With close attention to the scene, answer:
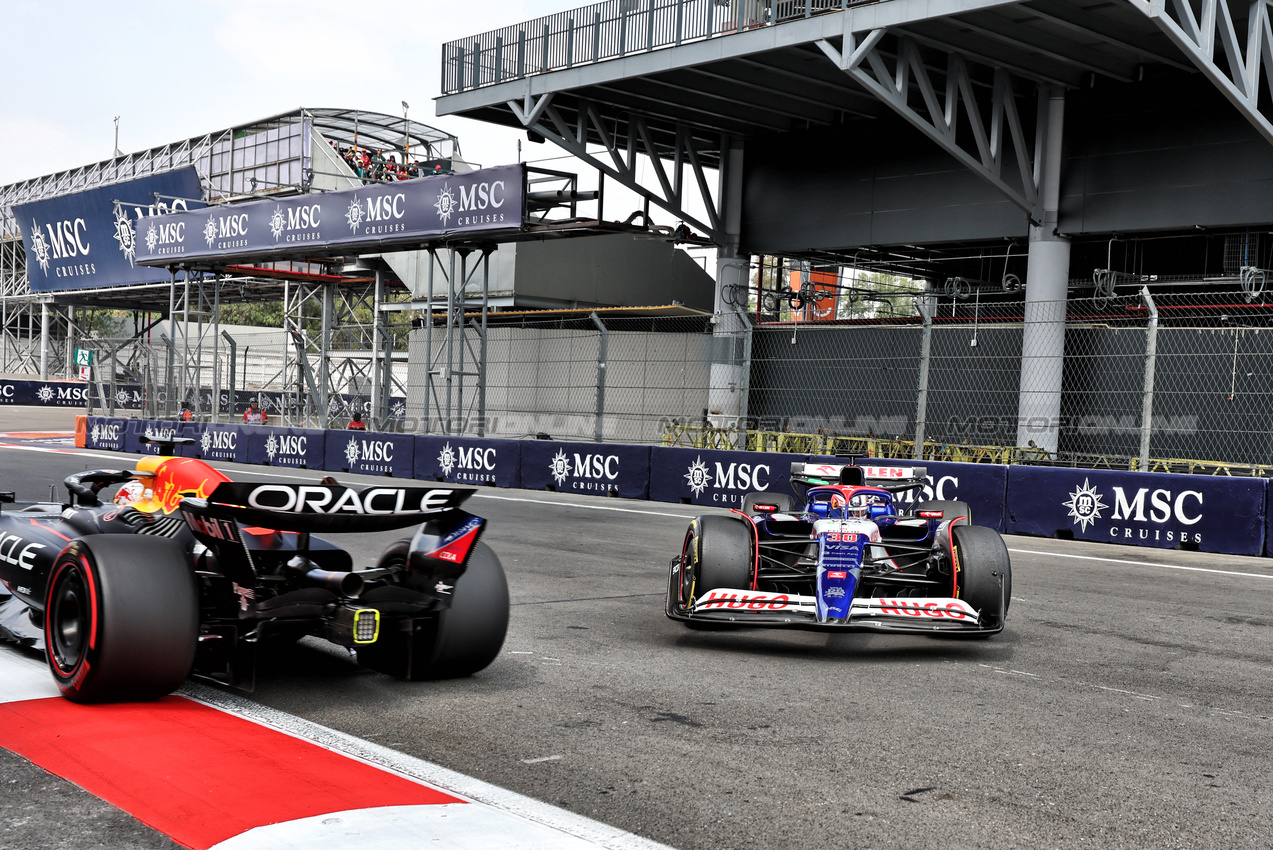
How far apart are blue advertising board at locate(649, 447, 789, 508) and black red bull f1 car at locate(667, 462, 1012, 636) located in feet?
24.5

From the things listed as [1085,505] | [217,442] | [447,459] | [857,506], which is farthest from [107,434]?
[857,506]

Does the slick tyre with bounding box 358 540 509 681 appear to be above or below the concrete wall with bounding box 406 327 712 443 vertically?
below

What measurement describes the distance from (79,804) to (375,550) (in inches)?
236

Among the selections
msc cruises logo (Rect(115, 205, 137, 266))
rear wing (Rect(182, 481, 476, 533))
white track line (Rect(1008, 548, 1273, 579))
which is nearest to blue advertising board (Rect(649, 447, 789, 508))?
white track line (Rect(1008, 548, 1273, 579))

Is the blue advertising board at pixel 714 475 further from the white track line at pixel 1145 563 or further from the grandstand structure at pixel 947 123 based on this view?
the white track line at pixel 1145 563

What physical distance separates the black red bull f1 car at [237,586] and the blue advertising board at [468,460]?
13.0 m

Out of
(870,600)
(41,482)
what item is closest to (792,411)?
(41,482)

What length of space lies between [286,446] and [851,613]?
18.5m

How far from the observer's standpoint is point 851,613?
19.6 ft

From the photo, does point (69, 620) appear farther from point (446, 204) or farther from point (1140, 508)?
point (446, 204)

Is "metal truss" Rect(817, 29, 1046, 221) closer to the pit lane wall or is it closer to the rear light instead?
the pit lane wall

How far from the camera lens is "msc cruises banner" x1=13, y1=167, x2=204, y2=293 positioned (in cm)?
3641

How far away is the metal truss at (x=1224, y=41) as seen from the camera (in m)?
14.9

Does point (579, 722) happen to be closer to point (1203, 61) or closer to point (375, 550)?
point (375, 550)
